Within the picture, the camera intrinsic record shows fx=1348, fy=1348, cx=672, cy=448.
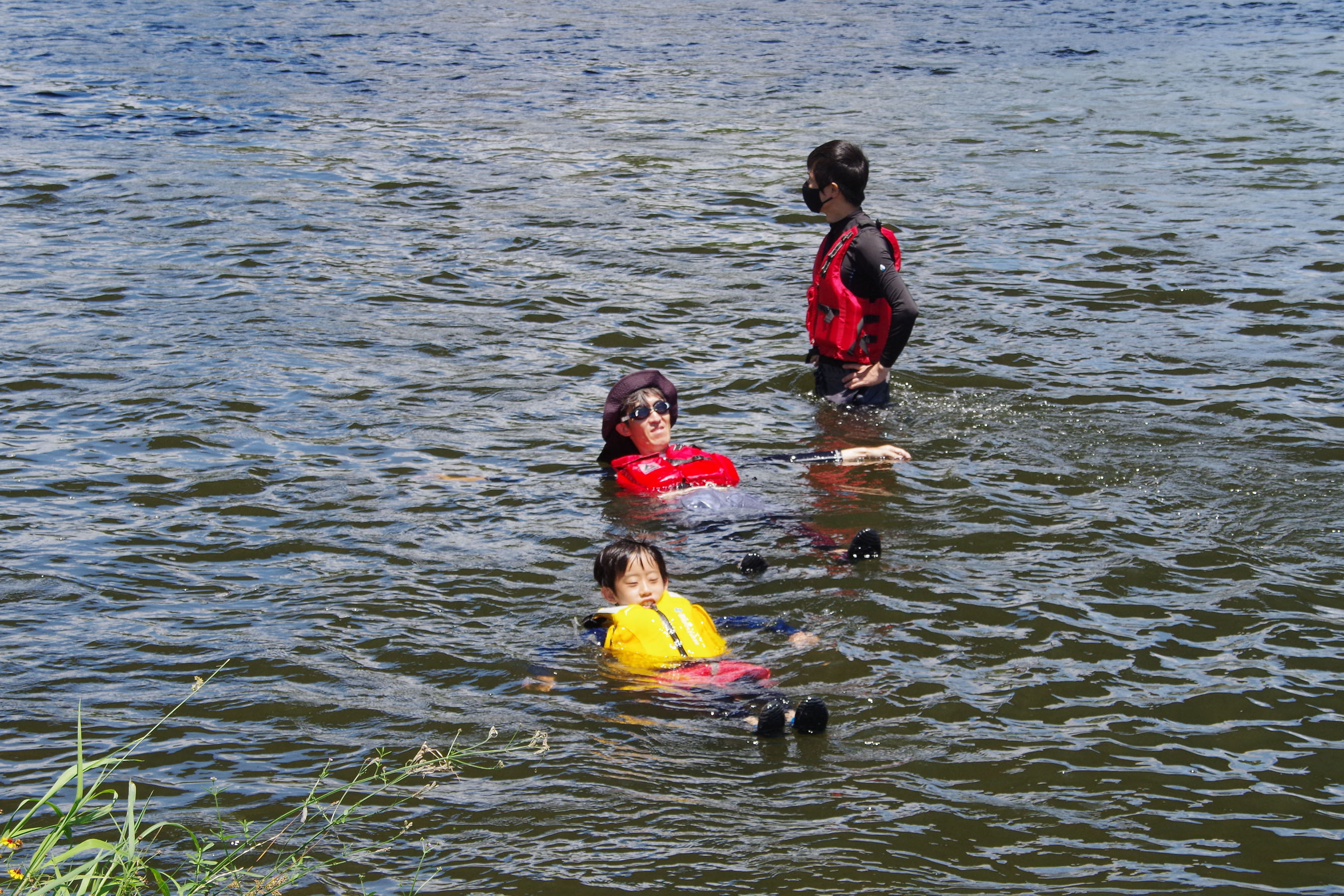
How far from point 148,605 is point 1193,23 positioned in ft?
91.2

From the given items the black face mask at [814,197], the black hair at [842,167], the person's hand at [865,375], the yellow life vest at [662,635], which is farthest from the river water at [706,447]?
the black hair at [842,167]

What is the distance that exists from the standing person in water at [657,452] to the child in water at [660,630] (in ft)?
5.56

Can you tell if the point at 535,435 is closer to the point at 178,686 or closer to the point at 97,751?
the point at 178,686

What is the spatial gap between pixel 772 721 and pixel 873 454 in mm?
3162

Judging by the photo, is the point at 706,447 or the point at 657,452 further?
the point at 706,447

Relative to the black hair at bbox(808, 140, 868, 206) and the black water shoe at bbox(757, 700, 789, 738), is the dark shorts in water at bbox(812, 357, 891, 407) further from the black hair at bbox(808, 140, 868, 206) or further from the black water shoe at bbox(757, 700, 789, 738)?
the black water shoe at bbox(757, 700, 789, 738)

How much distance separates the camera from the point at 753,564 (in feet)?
24.6

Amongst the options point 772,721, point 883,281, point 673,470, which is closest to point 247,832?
point 772,721

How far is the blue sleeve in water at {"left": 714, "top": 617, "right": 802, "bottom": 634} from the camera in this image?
6.77m

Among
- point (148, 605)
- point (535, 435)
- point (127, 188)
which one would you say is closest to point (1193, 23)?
point (127, 188)

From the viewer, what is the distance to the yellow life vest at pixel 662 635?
20.9 ft

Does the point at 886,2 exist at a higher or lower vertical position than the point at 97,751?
higher

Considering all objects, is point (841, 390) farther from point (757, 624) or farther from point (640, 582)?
point (640, 582)

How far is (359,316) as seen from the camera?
40.0ft
